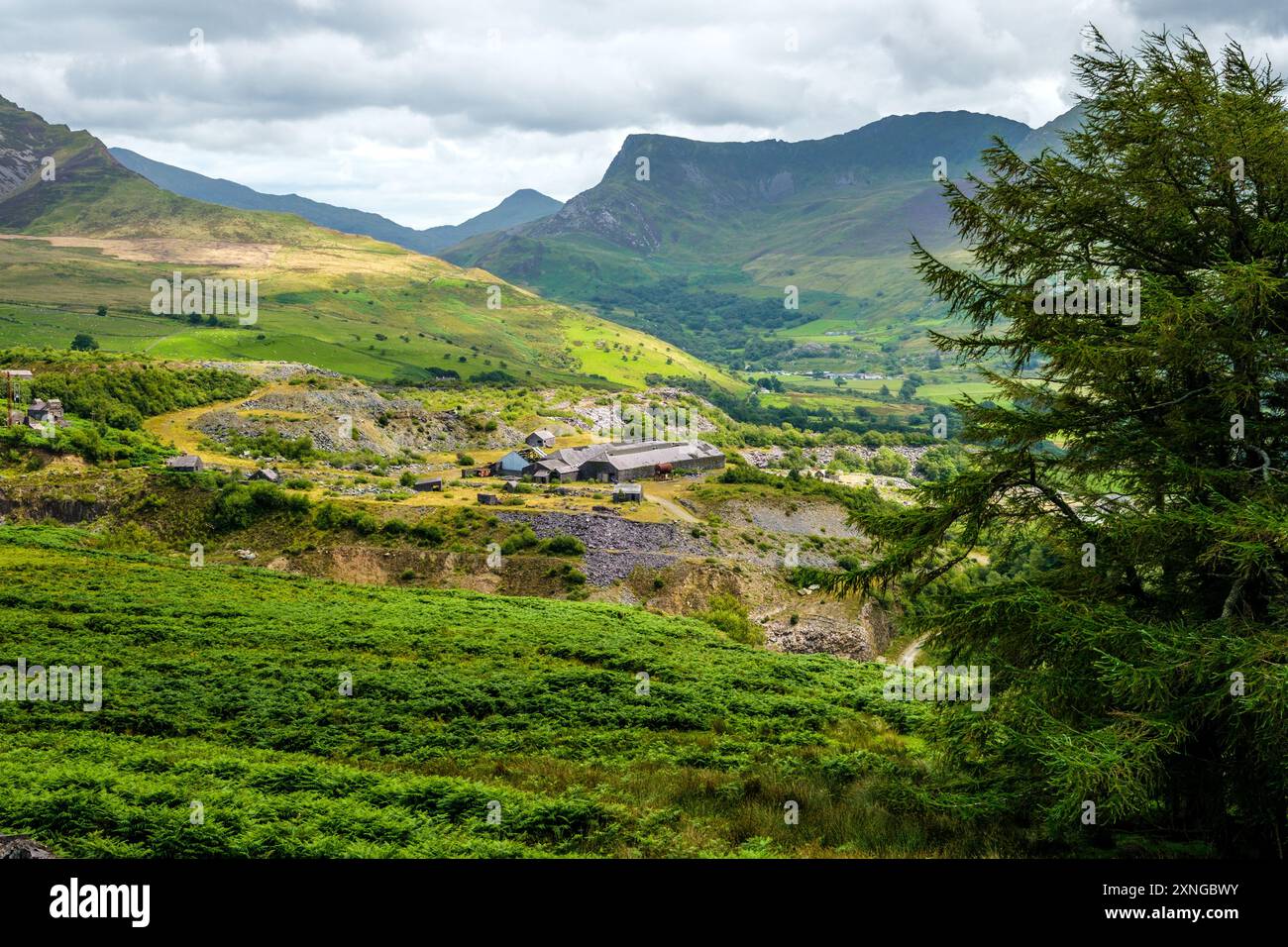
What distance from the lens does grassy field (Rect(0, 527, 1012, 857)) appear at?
12.2 meters

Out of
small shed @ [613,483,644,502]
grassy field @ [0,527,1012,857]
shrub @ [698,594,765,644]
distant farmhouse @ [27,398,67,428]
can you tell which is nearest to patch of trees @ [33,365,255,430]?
distant farmhouse @ [27,398,67,428]

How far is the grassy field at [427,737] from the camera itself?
12250mm

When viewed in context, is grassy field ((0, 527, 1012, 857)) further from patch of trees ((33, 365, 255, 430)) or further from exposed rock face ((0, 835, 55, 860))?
patch of trees ((33, 365, 255, 430))

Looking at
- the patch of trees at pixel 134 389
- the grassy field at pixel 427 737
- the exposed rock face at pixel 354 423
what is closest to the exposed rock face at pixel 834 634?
the grassy field at pixel 427 737

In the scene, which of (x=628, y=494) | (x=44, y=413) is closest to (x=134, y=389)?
(x=44, y=413)

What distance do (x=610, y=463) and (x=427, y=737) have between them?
7358 cm

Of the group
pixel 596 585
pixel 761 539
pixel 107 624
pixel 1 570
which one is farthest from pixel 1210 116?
pixel 761 539

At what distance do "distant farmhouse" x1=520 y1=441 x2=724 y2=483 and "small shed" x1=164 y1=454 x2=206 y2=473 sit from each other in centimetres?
3108

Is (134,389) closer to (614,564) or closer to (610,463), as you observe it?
(610,463)

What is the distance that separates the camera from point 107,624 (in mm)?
29484

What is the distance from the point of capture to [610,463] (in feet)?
305

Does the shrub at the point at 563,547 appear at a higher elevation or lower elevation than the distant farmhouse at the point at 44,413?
lower

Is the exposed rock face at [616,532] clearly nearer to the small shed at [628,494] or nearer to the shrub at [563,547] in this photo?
the shrub at [563,547]

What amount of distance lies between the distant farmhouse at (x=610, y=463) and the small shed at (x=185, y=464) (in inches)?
1223
